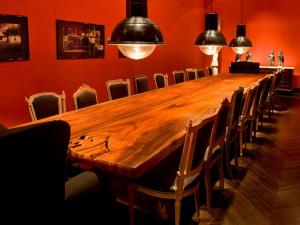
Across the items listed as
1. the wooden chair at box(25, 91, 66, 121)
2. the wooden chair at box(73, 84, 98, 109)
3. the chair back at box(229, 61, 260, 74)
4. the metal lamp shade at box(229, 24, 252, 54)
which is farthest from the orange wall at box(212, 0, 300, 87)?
the wooden chair at box(25, 91, 66, 121)

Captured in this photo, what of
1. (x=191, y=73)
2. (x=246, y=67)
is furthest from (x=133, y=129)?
(x=246, y=67)

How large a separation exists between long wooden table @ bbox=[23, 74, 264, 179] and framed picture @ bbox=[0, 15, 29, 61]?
155cm

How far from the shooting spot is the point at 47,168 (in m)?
1.37

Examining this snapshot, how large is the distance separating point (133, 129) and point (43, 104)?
3.70 feet

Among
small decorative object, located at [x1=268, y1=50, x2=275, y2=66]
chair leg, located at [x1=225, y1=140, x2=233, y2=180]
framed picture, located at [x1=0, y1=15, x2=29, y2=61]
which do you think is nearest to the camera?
chair leg, located at [x1=225, y1=140, x2=233, y2=180]

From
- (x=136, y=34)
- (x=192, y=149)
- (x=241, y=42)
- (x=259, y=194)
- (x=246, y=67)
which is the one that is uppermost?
(x=241, y=42)

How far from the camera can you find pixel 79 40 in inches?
199

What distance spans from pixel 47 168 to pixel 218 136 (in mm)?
1506

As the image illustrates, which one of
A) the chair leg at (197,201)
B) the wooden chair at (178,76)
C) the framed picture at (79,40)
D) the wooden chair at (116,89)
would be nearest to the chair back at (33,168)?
the chair leg at (197,201)

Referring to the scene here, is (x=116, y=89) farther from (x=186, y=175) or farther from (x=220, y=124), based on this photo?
(x=186, y=175)

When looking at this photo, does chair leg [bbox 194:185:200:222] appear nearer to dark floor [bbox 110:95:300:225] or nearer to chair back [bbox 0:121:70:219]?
dark floor [bbox 110:95:300:225]

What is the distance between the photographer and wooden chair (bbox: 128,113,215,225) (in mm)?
1982

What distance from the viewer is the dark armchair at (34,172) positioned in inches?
47.4

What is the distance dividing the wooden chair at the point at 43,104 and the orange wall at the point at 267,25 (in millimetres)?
7964
